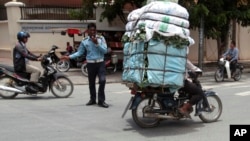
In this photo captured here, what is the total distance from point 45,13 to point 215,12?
8752 millimetres

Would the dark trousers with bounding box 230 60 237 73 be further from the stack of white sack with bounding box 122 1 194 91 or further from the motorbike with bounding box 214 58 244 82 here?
the stack of white sack with bounding box 122 1 194 91

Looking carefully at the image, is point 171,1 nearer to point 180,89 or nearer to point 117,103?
point 180,89

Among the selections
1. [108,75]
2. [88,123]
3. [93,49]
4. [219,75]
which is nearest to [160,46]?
[88,123]

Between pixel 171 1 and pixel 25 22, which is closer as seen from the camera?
pixel 171 1

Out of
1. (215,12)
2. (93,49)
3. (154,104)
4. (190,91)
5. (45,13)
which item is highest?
(45,13)

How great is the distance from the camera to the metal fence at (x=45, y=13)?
21469mm

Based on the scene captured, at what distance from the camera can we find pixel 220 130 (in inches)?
304

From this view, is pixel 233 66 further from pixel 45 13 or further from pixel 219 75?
pixel 45 13

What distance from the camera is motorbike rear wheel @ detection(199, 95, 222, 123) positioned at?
27.3 ft

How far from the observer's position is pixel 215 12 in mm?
17750

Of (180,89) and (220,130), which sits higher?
(180,89)

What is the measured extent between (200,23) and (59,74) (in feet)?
→ 25.8

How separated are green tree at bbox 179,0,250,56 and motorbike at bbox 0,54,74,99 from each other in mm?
6927

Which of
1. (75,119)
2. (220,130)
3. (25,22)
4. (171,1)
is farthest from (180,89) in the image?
(25,22)
